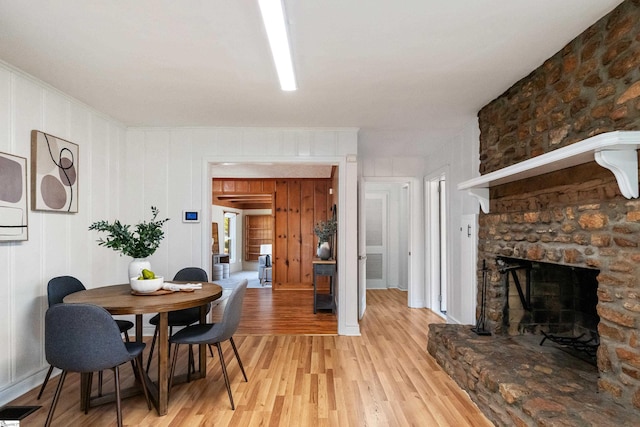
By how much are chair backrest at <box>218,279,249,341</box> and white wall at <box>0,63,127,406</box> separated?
5.07 ft

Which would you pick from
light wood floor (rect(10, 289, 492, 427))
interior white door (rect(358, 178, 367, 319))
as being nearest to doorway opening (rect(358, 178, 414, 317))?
interior white door (rect(358, 178, 367, 319))

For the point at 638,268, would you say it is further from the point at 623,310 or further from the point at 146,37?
the point at 146,37

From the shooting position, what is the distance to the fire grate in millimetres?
2625

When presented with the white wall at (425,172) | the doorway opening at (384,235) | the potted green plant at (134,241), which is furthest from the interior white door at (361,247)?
the potted green plant at (134,241)

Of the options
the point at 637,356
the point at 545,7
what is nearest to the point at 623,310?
the point at 637,356

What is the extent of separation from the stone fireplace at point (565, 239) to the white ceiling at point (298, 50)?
→ 9.8 inches

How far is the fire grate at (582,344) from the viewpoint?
8.61 feet

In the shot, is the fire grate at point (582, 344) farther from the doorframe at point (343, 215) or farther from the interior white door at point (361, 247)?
the interior white door at point (361, 247)

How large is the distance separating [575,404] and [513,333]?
1311 mm

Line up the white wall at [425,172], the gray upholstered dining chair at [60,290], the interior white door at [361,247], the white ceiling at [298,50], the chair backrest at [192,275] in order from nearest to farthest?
1. the white ceiling at [298,50]
2. the gray upholstered dining chair at [60,290]
3. the chair backrest at [192,275]
4. the white wall at [425,172]
5. the interior white door at [361,247]

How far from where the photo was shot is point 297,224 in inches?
301

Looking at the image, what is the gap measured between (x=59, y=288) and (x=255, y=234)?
952 cm

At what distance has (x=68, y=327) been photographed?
211cm

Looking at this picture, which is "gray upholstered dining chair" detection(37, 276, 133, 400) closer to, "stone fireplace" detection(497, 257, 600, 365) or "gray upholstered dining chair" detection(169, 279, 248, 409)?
"gray upholstered dining chair" detection(169, 279, 248, 409)
